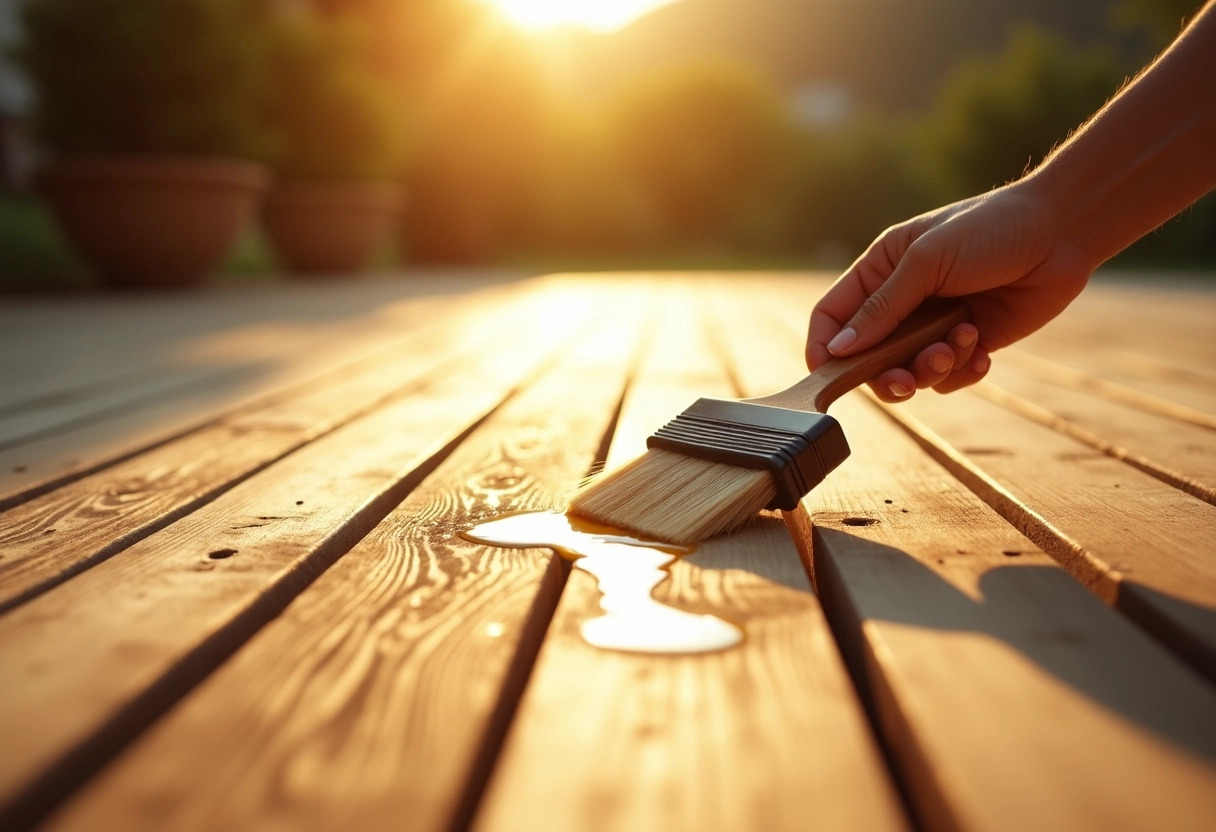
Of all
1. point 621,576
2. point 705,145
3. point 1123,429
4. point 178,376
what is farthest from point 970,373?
point 705,145

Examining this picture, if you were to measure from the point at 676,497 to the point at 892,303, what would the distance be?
42 centimetres

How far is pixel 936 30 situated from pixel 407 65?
68.8 metres

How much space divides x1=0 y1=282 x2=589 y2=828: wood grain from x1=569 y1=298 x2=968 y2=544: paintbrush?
0.28 metres

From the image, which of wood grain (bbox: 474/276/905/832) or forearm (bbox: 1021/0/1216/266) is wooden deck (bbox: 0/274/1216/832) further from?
forearm (bbox: 1021/0/1216/266)

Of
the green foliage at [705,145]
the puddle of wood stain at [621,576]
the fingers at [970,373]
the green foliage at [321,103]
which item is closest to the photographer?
the puddle of wood stain at [621,576]

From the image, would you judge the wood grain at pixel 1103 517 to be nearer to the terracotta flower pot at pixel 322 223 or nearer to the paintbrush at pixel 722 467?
the paintbrush at pixel 722 467

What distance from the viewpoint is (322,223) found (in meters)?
6.76

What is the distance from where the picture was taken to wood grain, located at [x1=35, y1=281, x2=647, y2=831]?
530 mm

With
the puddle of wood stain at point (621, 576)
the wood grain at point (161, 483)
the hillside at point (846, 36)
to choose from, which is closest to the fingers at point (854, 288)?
the puddle of wood stain at point (621, 576)

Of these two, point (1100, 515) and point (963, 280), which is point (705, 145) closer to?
point (963, 280)

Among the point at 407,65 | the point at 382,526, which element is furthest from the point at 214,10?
the point at 407,65

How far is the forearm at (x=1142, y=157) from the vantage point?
1057mm

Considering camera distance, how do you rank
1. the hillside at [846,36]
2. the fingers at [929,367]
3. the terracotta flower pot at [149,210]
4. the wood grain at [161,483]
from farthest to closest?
the hillside at [846,36]
the terracotta flower pot at [149,210]
the fingers at [929,367]
the wood grain at [161,483]

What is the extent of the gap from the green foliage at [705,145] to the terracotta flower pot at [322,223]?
45.6 feet
